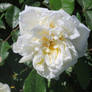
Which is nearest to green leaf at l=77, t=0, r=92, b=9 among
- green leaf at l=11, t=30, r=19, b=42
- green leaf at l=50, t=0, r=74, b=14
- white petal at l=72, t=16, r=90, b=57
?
green leaf at l=50, t=0, r=74, b=14

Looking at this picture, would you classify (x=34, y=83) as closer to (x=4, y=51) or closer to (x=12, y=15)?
(x=4, y=51)

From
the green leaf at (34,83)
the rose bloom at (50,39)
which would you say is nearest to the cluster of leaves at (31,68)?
the green leaf at (34,83)

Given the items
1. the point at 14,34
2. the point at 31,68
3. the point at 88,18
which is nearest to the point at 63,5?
the point at 88,18

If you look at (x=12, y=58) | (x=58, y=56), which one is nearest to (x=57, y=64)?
(x=58, y=56)

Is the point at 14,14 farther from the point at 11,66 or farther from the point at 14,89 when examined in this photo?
the point at 14,89

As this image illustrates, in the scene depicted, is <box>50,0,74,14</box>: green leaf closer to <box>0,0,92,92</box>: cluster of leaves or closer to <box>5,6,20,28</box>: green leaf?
<box>0,0,92,92</box>: cluster of leaves

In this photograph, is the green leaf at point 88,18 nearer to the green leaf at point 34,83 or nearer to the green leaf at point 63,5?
the green leaf at point 63,5

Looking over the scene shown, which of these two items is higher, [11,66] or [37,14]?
[37,14]
